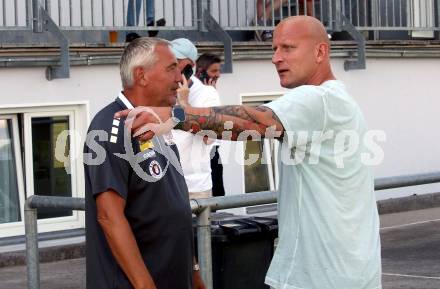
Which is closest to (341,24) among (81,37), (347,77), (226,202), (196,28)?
(347,77)

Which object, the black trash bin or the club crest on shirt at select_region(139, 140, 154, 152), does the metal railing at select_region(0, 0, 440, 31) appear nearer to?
the black trash bin

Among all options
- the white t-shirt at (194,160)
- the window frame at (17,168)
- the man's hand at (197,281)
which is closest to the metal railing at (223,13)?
the window frame at (17,168)

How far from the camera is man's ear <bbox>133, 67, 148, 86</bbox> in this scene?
4.52 m

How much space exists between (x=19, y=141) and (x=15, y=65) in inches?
35.0

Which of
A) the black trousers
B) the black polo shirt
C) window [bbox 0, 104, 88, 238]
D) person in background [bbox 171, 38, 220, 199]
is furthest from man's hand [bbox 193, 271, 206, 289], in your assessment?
window [bbox 0, 104, 88, 238]

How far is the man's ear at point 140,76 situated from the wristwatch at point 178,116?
87 cm

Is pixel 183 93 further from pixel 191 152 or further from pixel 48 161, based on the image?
pixel 48 161

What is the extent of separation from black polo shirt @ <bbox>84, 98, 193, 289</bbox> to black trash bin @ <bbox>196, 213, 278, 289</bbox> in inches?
51.7

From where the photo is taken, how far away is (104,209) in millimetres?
4297

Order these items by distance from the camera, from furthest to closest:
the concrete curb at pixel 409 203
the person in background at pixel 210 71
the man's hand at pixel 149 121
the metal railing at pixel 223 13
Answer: the concrete curb at pixel 409 203, the metal railing at pixel 223 13, the person in background at pixel 210 71, the man's hand at pixel 149 121

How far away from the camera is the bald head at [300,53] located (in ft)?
13.5

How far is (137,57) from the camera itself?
14.8 feet

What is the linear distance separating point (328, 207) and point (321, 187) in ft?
0.25

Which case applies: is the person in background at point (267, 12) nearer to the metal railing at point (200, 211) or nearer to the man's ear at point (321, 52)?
the metal railing at point (200, 211)
